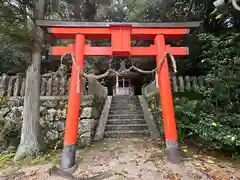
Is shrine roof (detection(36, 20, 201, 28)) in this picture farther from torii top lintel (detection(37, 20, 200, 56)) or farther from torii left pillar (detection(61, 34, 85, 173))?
torii left pillar (detection(61, 34, 85, 173))

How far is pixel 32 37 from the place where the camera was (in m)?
3.46

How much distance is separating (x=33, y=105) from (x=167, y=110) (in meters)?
3.00

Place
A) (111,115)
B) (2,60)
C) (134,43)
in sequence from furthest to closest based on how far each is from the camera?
(134,43), (2,60), (111,115)

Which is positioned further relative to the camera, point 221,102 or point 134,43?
point 134,43

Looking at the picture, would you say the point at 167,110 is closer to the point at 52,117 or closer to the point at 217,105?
the point at 217,105

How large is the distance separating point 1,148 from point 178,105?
4.61m

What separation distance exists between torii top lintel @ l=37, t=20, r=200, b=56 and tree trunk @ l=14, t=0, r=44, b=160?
2.32ft

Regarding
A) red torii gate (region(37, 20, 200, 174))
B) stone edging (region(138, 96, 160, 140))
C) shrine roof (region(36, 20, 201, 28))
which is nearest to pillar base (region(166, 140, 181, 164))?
red torii gate (region(37, 20, 200, 174))

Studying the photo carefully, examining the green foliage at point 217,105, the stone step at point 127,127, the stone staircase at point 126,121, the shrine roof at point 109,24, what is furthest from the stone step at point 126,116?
the shrine roof at point 109,24

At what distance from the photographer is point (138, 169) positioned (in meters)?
2.77

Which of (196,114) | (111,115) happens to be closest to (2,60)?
(111,115)

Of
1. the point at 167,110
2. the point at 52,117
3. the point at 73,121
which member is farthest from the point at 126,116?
the point at 73,121

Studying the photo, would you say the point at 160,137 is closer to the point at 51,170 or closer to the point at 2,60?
the point at 51,170

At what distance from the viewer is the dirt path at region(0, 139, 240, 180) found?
254 cm
